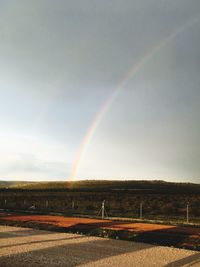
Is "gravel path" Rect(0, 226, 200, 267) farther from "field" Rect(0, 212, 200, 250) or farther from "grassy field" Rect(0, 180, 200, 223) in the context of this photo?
"grassy field" Rect(0, 180, 200, 223)

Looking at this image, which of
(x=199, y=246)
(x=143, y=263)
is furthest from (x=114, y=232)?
(x=143, y=263)

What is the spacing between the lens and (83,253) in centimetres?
1809

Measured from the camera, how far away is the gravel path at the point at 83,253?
619 inches

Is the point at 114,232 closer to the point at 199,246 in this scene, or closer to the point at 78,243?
the point at 78,243

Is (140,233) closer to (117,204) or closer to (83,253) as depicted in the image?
(83,253)

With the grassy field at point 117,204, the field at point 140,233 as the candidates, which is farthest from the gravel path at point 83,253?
the grassy field at point 117,204

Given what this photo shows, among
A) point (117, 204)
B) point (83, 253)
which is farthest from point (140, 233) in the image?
point (117, 204)

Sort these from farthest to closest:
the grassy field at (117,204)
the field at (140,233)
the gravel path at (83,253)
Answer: the grassy field at (117,204) → the field at (140,233) → the gravel path at (83,253)

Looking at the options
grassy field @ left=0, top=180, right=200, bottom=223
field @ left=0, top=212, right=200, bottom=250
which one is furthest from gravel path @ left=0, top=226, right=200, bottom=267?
grassy field @ left=0, top=180, right=200, bottom=223

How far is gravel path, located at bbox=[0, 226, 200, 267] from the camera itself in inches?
619

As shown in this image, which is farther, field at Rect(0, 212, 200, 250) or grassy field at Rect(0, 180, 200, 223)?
grassy field at Rect(0, 180, 200, 223)

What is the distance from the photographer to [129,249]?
1969cm

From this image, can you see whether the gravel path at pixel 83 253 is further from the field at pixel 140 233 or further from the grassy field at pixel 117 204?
the grassy field at pixel 117 204

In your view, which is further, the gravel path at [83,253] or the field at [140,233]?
the field at [140,233]
